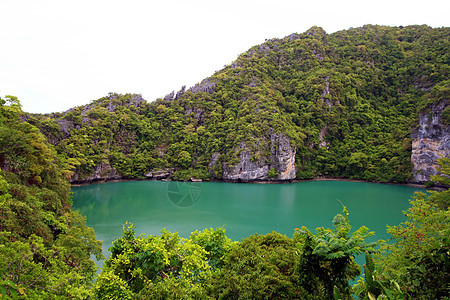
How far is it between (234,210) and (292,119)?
1284 inches

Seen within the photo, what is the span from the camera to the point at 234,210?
2180 cm

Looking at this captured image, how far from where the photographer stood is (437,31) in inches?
2098

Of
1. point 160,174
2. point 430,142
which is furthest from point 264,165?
point 430,142

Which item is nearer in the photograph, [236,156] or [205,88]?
[236,156]

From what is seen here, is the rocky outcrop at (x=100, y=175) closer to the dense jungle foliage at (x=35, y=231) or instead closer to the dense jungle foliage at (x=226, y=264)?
the dense jungle foliage at (x=35, y=231)

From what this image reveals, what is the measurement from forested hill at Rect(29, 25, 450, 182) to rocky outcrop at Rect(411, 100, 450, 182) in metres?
0.13

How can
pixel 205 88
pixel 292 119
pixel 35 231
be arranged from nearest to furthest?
pixel 35 231 < pixel 292 119 < pixel 205 88

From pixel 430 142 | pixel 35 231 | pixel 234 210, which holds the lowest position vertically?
pixel 234 210

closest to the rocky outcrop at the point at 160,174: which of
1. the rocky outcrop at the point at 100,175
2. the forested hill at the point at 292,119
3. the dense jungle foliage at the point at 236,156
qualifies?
the forested hill at the point at 292,119

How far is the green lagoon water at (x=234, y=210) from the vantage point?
660 inches

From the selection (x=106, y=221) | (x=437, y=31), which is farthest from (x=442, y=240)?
(x=437, y=31)

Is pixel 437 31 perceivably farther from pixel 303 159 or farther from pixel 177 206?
pixel 177 206

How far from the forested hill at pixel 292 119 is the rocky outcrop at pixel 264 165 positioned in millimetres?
164

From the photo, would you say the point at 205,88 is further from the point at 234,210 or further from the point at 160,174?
the point at 234,210
